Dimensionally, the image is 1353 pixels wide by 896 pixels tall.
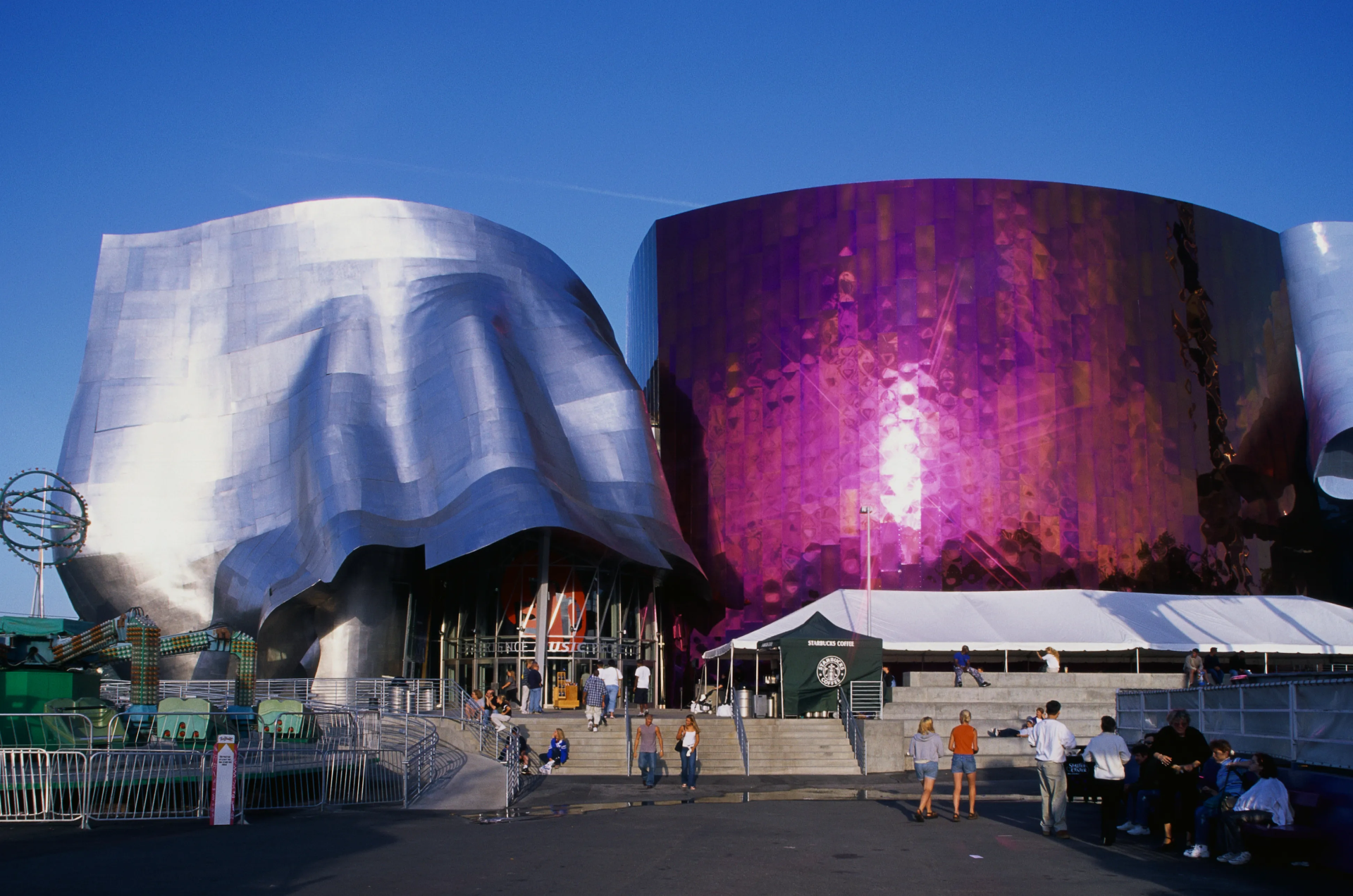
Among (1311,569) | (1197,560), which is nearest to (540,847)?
(1197,560)

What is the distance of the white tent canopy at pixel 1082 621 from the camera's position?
34.8 metres

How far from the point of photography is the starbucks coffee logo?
2992 cm

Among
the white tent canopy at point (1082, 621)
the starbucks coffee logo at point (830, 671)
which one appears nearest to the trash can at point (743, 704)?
the white tent canopy at point (1082, 621)

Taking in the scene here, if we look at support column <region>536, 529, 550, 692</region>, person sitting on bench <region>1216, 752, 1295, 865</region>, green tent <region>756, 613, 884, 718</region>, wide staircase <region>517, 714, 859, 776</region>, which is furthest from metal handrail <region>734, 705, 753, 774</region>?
person sitting on bench <region>1216, 752, 1295, 865</region>

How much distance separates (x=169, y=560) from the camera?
128ft

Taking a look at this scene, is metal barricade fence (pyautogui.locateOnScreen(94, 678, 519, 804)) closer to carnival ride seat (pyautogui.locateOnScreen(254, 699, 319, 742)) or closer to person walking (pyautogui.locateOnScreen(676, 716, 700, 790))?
carnival ride seat (pyautogui.locateOnScreen(254, 699, 319, 742))

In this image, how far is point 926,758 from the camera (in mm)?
16703

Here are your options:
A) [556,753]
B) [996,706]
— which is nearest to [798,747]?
[996,706]

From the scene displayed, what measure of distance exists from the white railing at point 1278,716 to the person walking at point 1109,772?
1.69 m

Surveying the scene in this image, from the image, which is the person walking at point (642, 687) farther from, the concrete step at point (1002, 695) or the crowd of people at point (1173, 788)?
the crowd of people at point (1173, 788)

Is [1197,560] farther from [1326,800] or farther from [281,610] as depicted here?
[1326,800]

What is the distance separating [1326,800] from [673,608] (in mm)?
33346

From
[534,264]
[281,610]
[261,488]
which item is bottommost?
[281,610]

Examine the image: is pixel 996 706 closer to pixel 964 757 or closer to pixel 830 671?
pixel 830 671
